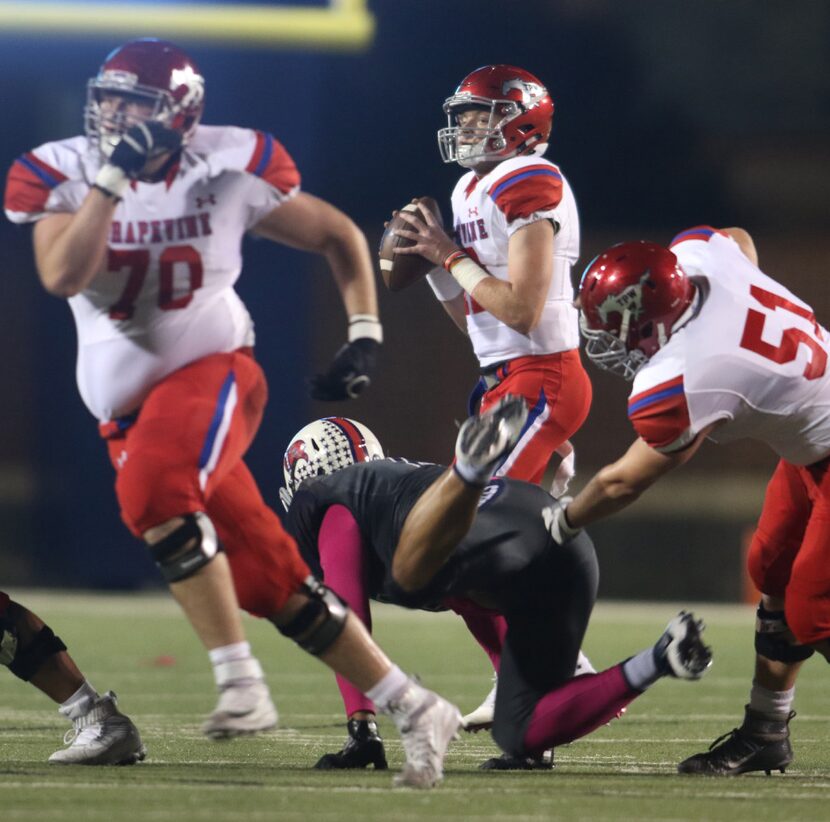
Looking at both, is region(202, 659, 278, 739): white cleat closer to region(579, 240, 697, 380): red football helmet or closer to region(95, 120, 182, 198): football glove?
region(95, 120, 182, 198): football glove

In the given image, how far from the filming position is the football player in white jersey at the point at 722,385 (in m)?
3.62

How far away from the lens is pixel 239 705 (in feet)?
10.7

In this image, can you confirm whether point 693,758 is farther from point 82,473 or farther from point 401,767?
point 82,473

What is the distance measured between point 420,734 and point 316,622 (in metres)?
0.31

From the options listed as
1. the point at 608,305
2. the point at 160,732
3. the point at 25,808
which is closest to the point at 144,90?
the point at 608,305

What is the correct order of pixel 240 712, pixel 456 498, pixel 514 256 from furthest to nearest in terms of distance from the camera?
pixel 514 256 → pixel 456 498 → pixel 240 712

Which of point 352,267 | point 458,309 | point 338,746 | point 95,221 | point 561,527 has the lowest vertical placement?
point 338,746

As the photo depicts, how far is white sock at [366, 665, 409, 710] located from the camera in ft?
11.4

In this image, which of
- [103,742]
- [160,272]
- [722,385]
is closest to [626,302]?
[722,385]

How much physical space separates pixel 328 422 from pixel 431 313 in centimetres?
679

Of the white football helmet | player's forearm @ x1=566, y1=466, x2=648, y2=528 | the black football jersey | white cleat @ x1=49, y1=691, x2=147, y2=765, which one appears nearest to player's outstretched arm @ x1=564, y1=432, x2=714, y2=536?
player's forearm @ x1=566, y1=466, x2=648, y2=528

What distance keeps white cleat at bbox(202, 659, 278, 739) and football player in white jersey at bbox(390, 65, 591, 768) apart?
46.9 inches

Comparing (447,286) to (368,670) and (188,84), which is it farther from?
(368,670)

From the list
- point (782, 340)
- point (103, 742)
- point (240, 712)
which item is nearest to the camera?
point (240, 712)
